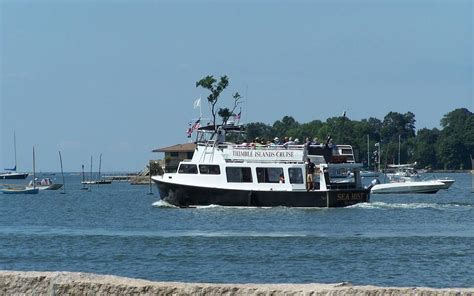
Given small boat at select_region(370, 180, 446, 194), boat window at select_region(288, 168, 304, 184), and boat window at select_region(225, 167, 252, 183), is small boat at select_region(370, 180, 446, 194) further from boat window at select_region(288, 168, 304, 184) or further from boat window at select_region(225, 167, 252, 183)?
boat window at select_region(225, 167, 252, 183)

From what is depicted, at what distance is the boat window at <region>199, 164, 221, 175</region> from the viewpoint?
164 feet

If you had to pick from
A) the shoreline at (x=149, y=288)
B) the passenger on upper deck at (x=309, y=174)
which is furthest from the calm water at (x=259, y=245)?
the shoreline at (x=149, y=288)

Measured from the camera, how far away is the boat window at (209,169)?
49.8m

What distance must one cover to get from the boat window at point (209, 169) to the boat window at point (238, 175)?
1.48ft

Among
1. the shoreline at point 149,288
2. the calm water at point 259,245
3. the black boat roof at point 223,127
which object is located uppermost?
the black boat roof at point 223,127

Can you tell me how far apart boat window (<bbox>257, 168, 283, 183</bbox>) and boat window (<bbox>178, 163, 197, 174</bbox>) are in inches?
117

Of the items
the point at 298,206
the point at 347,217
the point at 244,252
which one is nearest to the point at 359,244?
the point at 244,252

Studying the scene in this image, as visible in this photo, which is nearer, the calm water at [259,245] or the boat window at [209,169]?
the calm water at [259,245]

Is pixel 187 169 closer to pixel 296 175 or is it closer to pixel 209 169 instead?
pixel 209 169

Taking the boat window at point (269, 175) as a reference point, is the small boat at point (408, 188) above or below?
below

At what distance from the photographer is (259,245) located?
31.3 m

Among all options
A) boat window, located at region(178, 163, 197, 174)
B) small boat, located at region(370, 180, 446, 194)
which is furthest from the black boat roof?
small boat, located at region(370, 180, 446, 194)

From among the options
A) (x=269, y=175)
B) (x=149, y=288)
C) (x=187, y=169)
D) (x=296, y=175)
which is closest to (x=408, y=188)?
(x=296, y=175)

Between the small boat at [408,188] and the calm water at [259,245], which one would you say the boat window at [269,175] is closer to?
the calm water at [259,245]
